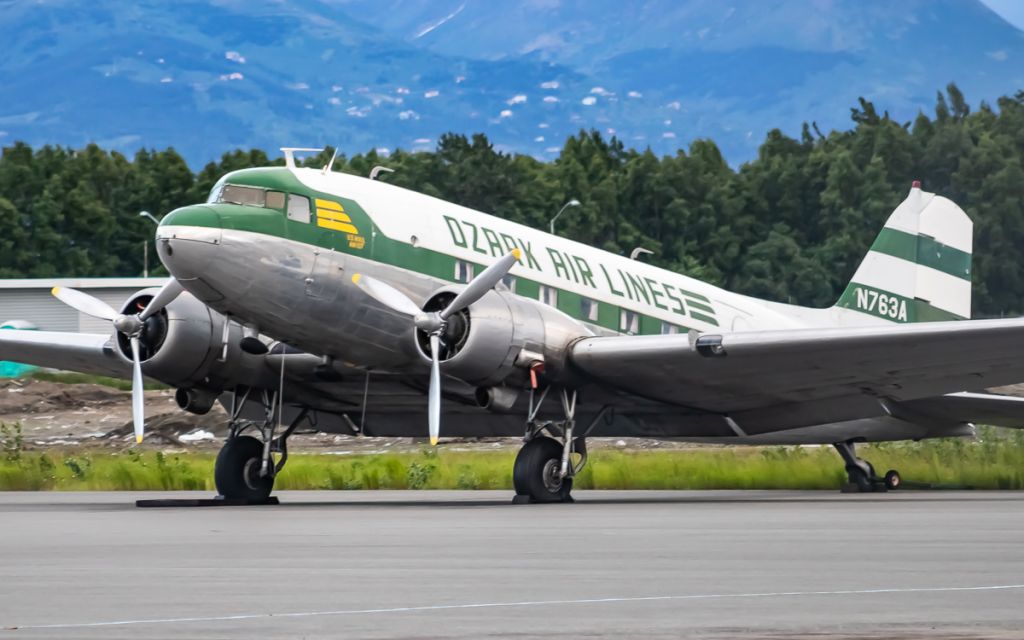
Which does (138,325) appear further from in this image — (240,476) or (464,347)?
(464,347)

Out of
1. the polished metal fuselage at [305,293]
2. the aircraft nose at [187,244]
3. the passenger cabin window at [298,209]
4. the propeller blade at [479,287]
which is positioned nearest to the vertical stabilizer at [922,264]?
the polished metal fuselage at [305,293]

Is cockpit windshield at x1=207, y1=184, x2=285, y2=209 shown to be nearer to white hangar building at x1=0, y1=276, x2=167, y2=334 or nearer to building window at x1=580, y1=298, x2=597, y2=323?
building window at x1=580, y1=298, x2=597, y2=323

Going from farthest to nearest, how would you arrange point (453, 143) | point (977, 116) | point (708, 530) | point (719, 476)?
point (977, 116) → point (453, 143) → point (719, 476) → point (708, 530)

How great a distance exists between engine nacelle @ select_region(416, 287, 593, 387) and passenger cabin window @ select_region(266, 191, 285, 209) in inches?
80.0

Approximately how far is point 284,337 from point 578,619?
12.4 m

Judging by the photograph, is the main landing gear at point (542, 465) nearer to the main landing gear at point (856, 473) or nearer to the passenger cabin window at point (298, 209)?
the passenger cabin window at point (298, 209)

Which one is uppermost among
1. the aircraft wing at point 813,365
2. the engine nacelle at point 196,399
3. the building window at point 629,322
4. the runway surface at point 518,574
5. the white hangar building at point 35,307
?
the white hangar building at point 35,307

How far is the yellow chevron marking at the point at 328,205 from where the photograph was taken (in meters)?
19.2

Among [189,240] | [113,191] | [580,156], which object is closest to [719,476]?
[189,240]

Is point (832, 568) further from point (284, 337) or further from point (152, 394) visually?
point (152, 394)

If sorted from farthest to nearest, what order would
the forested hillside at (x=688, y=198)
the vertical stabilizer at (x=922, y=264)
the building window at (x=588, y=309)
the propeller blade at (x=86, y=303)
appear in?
the forested hillside at (x=688, y=198) → the vertical stabilizer at (x=922, y=264) → the building window at (x=588, y=309) → the propeller blade at (x=86, y=303)

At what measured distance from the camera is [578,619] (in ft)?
23.9

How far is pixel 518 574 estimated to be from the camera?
9.47 meters

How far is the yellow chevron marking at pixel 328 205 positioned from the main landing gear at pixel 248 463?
10.3 ft
